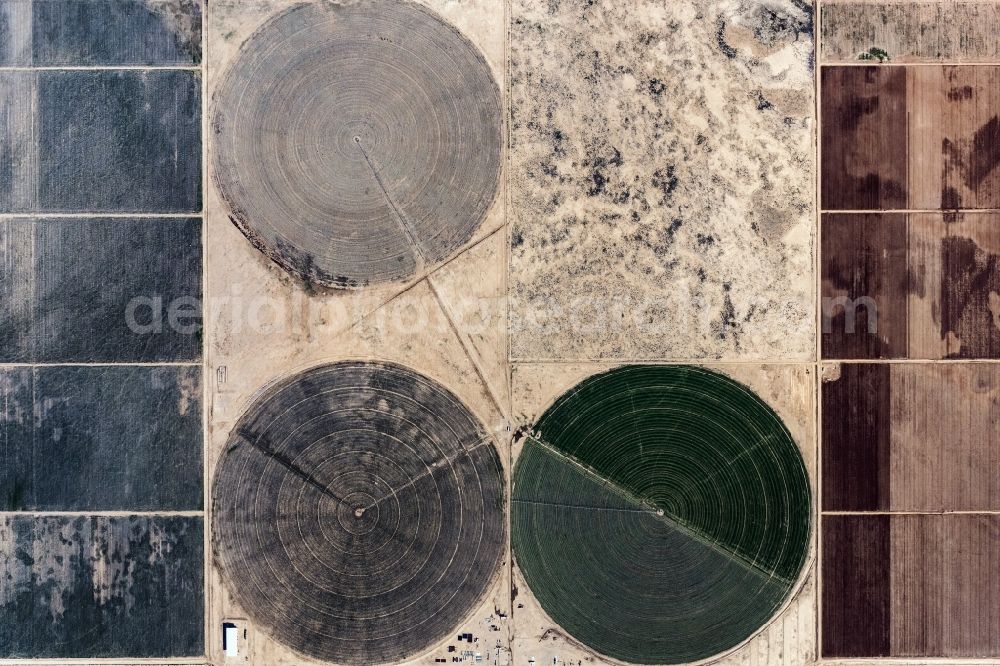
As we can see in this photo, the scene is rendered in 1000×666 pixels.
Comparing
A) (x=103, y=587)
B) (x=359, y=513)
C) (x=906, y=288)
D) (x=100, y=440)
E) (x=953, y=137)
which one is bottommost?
(x=103, y=587)

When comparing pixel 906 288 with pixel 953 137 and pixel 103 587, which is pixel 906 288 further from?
pixel 103 587

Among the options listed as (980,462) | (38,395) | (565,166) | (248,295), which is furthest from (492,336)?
(980,462)

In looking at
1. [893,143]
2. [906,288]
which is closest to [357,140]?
[893,143]

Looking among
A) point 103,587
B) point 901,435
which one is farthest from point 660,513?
point 103,587

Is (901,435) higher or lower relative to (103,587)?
higher

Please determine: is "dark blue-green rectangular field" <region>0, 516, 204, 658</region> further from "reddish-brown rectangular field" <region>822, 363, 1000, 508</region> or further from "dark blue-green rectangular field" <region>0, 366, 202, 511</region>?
"reddish-brown rectangular field" <region>822, 363, 1000, 508</region>

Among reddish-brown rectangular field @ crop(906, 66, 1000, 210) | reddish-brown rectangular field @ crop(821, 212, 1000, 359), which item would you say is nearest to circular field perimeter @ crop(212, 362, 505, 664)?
reddish-brown rectangular field @ crop(821, 212, 1000, 359)

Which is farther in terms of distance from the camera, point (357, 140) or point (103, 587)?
point (357, 140)

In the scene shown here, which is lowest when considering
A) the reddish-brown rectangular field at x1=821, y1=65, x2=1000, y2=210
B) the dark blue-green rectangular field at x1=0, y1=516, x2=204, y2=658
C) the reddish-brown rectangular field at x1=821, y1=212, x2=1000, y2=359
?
the dark blue-green rectangular field at x1=0, y1=516, x2=204, y2=658
